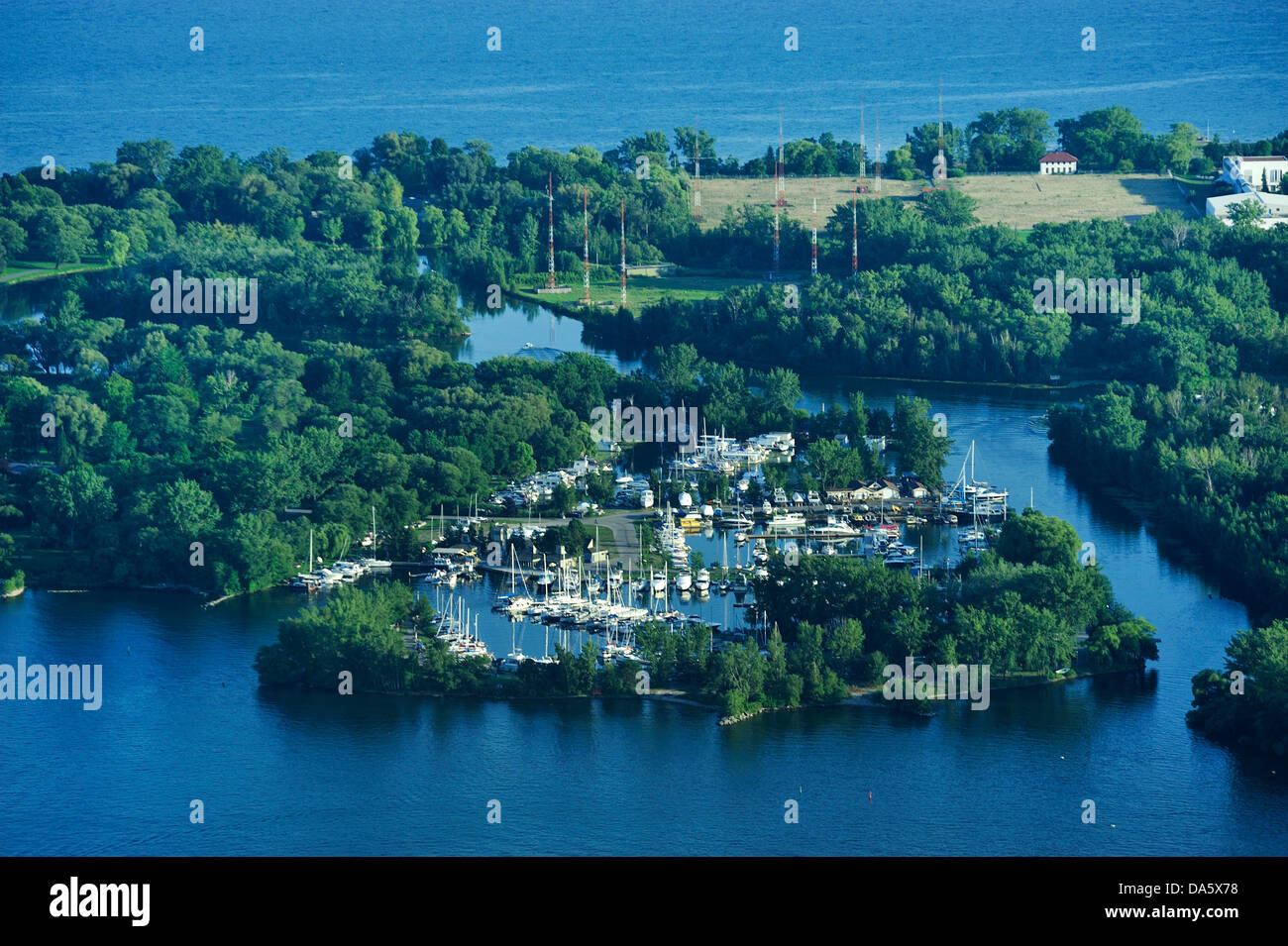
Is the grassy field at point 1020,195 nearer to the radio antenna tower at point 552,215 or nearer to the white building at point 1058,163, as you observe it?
the white building at point 1058,163

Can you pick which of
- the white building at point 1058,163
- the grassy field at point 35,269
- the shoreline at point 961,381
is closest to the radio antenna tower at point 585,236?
the shoreline at point 961,381

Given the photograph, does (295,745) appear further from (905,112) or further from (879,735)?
(905,112)

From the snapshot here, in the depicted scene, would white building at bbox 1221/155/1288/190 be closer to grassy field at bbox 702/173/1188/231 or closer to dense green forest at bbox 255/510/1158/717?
grassy field at bbox 702/173/1188/231

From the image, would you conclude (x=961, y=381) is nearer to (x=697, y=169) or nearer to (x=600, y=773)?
(x=697, y=169)

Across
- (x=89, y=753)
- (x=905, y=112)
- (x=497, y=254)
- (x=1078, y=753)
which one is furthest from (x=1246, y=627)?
(x=905, y=112)

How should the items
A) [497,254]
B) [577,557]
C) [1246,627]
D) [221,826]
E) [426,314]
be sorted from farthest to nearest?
[497,254], [426,314], [577,557], [1246,627], [221,826]

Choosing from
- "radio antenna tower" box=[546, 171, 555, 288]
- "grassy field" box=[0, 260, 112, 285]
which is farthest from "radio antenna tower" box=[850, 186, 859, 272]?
"grassy field" box=[0, 260, 112, 285]
